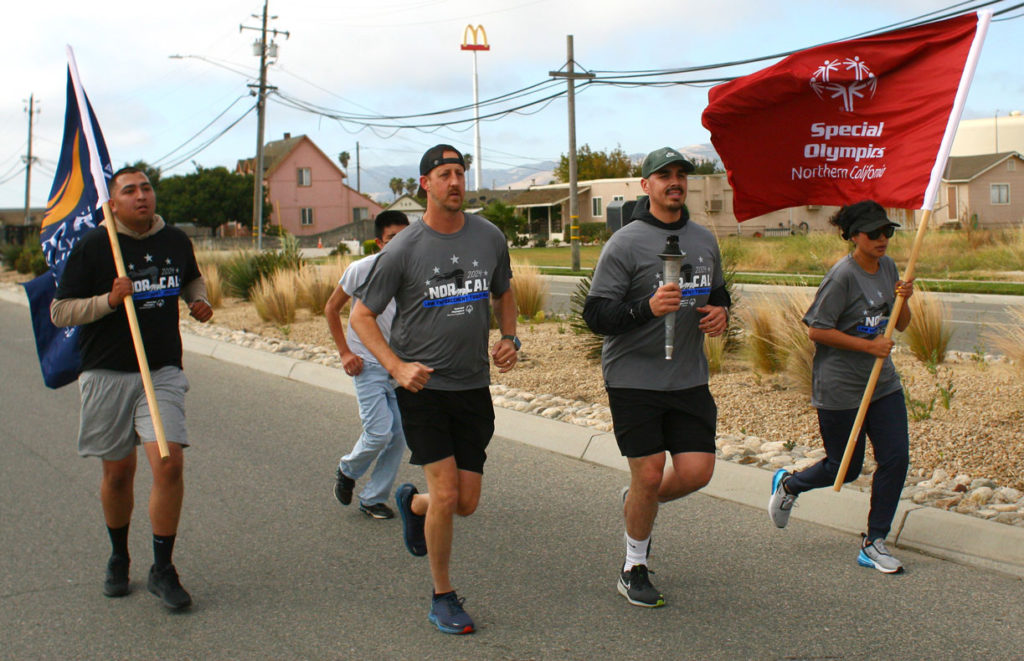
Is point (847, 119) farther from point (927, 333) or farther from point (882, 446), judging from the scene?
point (927, 333)

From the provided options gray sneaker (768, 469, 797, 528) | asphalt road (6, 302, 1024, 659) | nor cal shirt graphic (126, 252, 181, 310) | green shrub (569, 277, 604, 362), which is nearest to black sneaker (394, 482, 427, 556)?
asphalt road (6, 302, 1024, 659)

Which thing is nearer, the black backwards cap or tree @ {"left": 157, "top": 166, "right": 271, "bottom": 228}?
the black backwards cap

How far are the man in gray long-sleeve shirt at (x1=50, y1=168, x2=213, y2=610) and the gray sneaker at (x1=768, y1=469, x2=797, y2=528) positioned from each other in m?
3.05

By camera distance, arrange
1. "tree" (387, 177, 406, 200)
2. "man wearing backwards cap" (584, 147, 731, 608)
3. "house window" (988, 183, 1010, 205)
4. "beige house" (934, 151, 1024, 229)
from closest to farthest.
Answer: "man wearing backwards cap" (584, 147, 731, 608)
"beige house" (934, 151, 1024, 229)
"house window" (988, 183, 1010, 205)
"tree" (387, 177, 406, 200)

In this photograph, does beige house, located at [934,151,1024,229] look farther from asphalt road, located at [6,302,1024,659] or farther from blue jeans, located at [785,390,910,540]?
blue jeans, located at [785,390,910,540]

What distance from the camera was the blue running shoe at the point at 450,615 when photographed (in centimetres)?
427

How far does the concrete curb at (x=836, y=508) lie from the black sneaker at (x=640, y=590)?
154 cm

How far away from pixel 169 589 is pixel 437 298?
1.87 metres

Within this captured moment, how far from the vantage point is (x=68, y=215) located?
17.0 ft

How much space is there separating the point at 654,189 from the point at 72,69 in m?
3.01

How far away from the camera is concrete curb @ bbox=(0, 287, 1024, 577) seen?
16.4 feet

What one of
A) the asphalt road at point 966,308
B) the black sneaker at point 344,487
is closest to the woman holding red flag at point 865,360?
the black sneaker at point 344,487

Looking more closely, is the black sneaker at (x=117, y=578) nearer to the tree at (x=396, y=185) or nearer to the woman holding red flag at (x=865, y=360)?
the woman holding red flag at (x=865, y=360)

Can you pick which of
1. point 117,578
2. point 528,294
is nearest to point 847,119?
point 117,578
